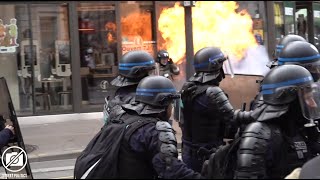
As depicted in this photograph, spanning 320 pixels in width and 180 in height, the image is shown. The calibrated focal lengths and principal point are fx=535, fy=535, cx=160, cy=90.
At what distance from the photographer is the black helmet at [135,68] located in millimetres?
5148

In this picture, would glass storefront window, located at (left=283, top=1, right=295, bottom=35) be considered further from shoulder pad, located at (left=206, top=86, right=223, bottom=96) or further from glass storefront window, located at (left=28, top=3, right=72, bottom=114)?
shoulder pad, located at (left=206, top=86, right=223, bottom=96)

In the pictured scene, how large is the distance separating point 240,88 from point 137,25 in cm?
781

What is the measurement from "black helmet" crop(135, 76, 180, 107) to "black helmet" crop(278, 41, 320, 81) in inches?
44.3

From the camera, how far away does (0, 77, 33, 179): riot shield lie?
14.7ft

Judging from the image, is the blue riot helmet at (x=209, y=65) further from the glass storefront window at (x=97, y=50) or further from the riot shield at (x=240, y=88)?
the glass storefront window at (x=97, y=50)

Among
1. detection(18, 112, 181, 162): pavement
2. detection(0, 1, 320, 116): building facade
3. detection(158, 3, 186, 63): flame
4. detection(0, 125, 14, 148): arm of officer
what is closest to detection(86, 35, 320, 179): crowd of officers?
detection(0, 125, 14, 148): arm of officer

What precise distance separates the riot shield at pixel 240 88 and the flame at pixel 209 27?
24.4 feet

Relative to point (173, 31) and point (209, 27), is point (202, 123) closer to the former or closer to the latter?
point (173, 31)

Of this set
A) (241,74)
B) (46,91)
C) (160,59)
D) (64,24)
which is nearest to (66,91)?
(46,91)

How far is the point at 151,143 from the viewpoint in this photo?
3104 millimetres

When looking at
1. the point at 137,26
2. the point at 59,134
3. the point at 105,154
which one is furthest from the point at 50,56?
the point at 105,154

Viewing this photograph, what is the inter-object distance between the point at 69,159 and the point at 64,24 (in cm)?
569

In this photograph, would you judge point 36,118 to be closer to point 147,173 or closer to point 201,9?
point 201,9

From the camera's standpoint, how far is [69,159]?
30.7ft
